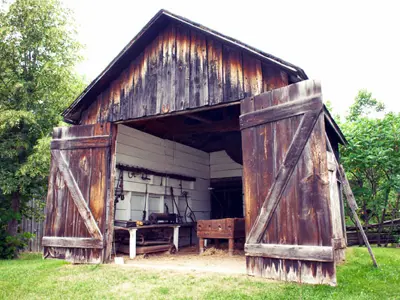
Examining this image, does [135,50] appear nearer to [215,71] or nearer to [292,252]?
[215,71]

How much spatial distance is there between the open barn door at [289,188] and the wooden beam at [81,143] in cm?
331

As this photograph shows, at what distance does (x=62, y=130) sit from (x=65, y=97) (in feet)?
10.1

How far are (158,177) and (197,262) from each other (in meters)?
3.60

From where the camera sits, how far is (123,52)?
766 cm

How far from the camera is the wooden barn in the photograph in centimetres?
557

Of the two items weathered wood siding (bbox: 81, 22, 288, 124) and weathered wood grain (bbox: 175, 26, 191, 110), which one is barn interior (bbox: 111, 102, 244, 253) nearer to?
weathered wood siding (bbox: 81, 22, 288, 124)

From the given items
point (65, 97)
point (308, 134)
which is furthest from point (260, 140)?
point (65, 97)

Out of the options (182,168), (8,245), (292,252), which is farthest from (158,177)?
(292,252)

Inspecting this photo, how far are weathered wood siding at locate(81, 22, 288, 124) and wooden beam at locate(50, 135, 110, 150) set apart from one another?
1.50ft

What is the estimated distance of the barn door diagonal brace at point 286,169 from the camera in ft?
18.5

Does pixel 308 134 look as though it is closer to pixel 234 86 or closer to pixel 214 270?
pixel 234 86

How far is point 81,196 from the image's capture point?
7844 millimetres

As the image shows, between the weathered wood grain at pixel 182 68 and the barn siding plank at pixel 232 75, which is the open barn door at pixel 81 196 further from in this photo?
the barn siding plank at pixel 232 75

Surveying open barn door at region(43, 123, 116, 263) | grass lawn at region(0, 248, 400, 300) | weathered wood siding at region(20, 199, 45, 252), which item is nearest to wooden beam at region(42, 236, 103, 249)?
open barn door at region(43, 123, 116, 263)
